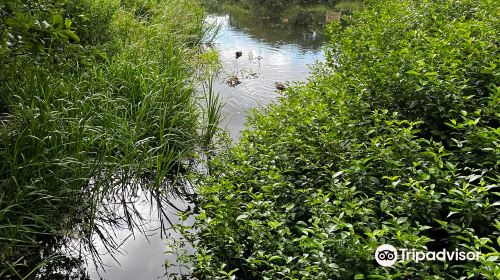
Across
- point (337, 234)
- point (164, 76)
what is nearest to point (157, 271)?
point (337, 234)

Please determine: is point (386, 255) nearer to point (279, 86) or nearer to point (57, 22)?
point (57, 22)

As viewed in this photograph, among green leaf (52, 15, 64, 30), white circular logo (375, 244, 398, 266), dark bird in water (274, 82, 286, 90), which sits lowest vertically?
dark bird in water (274, 82, 286, 90)

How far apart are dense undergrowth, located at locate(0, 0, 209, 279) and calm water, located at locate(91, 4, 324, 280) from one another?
0.24 m

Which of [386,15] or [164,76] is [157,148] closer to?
[164,76]

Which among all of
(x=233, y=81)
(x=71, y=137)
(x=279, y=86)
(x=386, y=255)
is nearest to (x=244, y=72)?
(x=233, y=81)

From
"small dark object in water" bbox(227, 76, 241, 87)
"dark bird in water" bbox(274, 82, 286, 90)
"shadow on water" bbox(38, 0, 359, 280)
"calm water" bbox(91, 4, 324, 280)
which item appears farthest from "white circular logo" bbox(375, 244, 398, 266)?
"small dark object in water" bbox(227, 76, 241, 87)

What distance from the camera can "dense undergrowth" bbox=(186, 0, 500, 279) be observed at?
2.25 metres

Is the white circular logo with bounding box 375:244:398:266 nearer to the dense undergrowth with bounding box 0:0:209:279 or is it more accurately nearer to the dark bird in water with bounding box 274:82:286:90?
the dense undergrowth with bounding box 0:0:209:279

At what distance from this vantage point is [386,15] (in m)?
6.14

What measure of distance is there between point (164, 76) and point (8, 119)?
199 cm

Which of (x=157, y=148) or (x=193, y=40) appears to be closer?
(x=157, y=148)

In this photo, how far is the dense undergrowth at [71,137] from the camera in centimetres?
298

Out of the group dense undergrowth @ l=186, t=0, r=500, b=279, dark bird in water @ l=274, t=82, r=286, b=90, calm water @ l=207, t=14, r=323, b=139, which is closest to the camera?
dense undergrowth @ l=186, t=0, r=500, b=279

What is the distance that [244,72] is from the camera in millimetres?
8703
